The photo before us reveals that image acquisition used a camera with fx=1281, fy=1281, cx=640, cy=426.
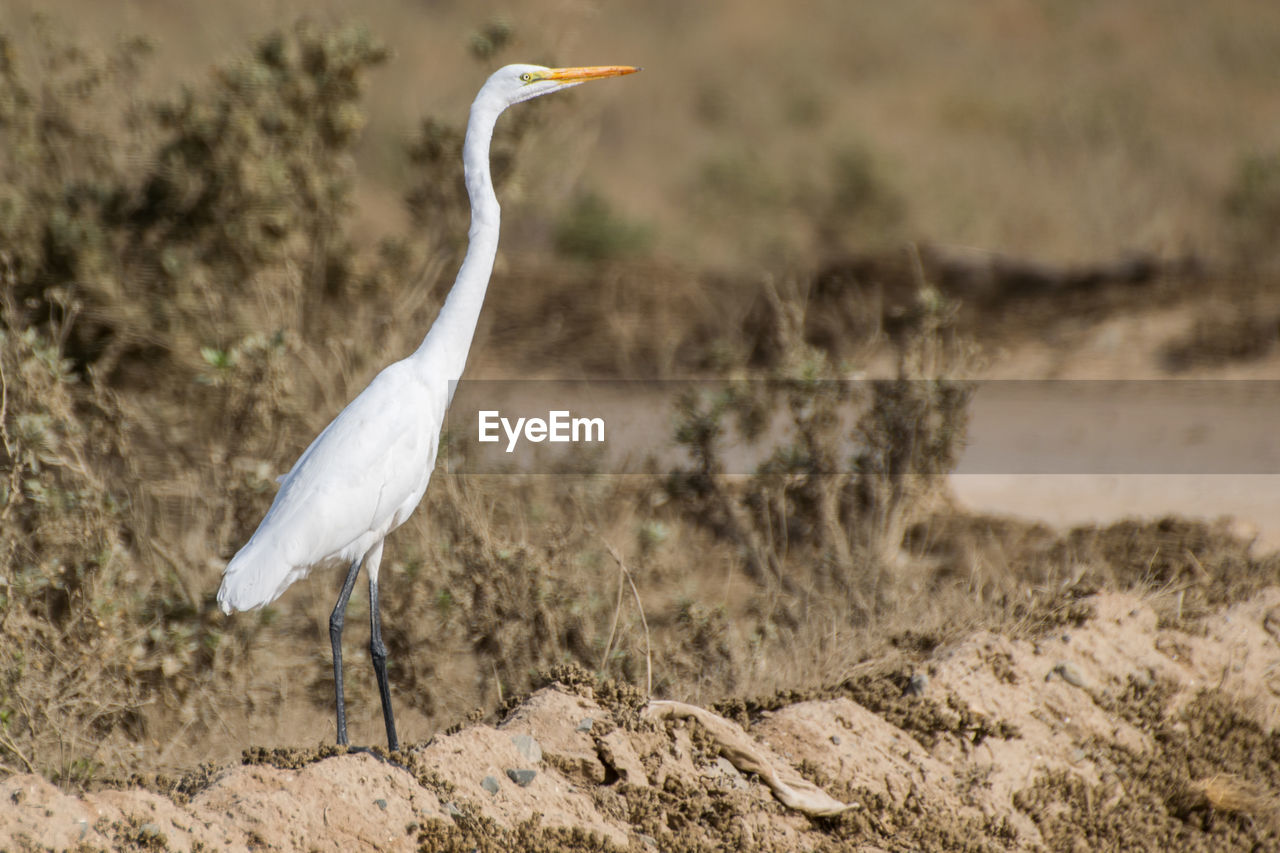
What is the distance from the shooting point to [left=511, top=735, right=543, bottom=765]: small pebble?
3.93 meters

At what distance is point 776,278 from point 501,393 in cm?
499

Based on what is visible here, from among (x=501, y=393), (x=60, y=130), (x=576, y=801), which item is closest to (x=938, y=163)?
(x=501, y=393)

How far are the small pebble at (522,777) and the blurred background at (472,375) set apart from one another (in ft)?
3.04

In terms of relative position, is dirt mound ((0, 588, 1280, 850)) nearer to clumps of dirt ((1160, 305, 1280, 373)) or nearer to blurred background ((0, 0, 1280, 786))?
blurred background ((0, 0, 1280, 786))

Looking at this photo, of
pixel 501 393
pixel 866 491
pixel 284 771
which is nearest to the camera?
pixel 284 771

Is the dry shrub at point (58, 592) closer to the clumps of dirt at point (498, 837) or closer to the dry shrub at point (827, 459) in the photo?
the clumps of dirt at point (498, 837)

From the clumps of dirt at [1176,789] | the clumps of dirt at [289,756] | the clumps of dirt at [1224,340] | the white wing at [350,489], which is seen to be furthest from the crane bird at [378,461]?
the clumps of dirt at [1224,340]

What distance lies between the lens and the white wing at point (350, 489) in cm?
427

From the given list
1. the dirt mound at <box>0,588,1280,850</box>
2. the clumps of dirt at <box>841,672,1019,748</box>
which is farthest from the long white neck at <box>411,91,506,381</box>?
the clumps of dirt at <box>841,672,1019,748</box>

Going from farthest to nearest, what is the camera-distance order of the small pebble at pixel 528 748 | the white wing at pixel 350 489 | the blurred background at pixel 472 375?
the blurred background at pixel 472 375 < the white wing at pixel 350 489 < the small pebble at pixel 528 748

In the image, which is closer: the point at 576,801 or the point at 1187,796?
A: the point at 576,801

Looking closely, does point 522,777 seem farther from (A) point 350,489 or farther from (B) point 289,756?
(A) point 350,489

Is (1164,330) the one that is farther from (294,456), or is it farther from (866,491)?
(294,456)

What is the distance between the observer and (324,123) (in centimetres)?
761
